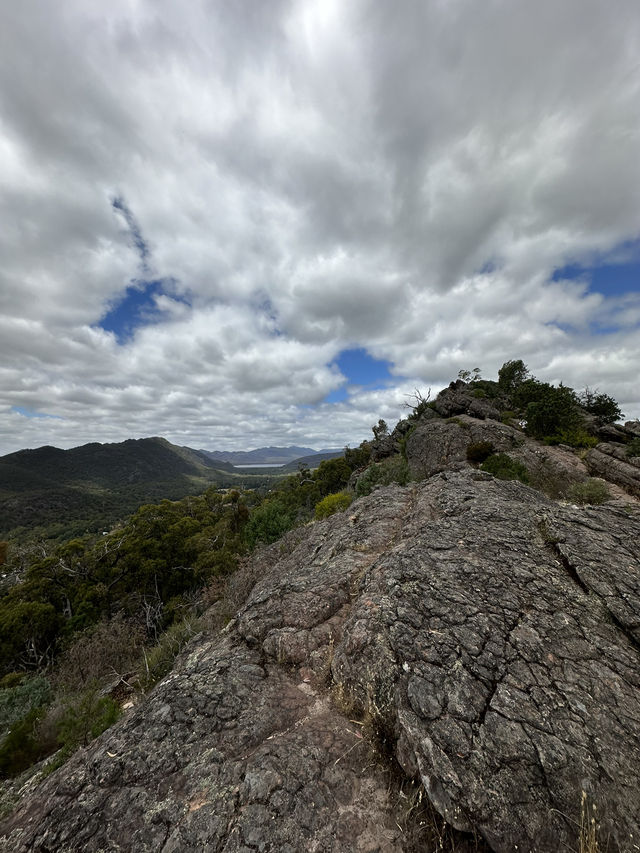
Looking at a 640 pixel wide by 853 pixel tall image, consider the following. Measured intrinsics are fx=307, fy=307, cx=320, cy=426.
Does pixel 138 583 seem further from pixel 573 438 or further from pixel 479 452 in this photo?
pixel 573 438

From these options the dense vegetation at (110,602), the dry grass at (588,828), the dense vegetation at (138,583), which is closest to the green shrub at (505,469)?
the dense vegetation at (138,583)

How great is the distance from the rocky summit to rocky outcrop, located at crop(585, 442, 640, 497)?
1537 centimetres

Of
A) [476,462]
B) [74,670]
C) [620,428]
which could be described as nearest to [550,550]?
[476,462]

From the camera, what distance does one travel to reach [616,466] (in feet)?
65.3

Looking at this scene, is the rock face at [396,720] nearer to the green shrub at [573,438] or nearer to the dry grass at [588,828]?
the dry grass at [588,828]

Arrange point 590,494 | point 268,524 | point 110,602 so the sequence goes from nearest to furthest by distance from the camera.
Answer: point 590,494 → point 110,602 → point 268,524

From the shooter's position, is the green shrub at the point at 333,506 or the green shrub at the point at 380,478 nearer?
the green shrub at the point at 333,506

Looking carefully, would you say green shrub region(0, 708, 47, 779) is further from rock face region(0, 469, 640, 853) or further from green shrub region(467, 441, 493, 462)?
green shrub region(467, 441, 493, 462)

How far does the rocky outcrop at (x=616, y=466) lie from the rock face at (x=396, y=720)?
1558 cm

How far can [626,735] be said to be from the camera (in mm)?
4203

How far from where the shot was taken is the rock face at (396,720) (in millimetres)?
3676

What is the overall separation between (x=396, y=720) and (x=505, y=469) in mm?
17866

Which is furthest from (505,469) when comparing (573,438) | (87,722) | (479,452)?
(87,722)

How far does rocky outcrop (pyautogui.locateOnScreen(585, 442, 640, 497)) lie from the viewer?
1864 cm
